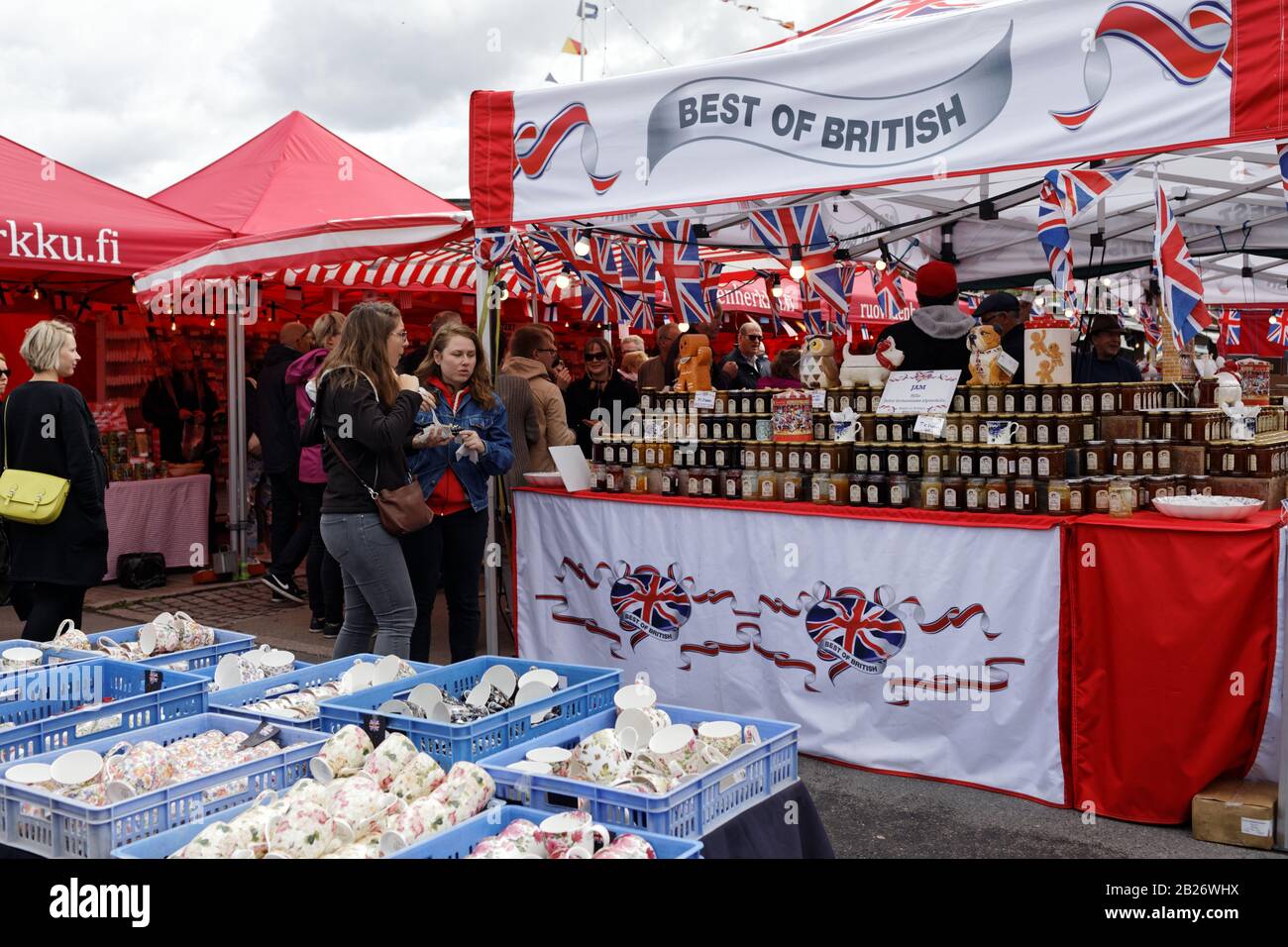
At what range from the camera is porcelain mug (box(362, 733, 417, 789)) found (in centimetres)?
249

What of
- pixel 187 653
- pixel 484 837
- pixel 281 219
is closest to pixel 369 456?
pixel 187 653

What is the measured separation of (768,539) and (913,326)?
46.8 inches

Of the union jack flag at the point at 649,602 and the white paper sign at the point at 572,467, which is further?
the white paper sign at the point at 572,467

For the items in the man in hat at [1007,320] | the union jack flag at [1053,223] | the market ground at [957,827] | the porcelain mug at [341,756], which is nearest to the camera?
the porcelain mug at [341,756]

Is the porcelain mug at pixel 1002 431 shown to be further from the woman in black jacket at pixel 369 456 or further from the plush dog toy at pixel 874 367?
the woman in black jacket at pixel 369 456

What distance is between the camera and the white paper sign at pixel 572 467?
5.82m

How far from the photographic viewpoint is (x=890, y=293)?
37.0 ft

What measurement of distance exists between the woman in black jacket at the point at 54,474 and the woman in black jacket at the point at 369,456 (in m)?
1.33

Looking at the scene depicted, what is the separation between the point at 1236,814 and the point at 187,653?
3482 millimetres

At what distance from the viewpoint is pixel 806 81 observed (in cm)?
461

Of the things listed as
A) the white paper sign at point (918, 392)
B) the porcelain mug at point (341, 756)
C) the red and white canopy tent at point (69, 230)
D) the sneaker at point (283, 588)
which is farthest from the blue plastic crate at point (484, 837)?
the red and white canopy tent at point (69, 230)

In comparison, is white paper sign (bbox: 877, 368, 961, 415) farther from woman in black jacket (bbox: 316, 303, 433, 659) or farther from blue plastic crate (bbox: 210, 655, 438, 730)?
blue plastic crate (bbox: 210, 655, 438, 730)
